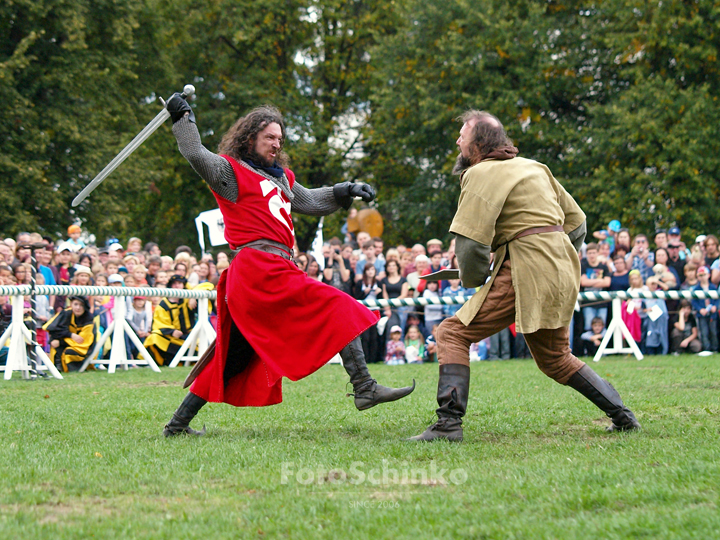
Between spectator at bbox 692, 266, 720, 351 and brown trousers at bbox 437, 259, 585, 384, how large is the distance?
27.6 ft

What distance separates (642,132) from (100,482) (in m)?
20.0

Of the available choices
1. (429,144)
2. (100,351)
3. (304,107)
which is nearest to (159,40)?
(304,107)

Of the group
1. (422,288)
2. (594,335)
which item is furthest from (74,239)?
(594,335)

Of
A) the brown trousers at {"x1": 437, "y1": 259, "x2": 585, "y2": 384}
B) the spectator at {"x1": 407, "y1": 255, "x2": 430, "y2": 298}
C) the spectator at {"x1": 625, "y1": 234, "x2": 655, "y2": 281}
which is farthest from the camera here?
the spectator at {"x1": 625, "y1": 234, "x2": 655, "y2": 281}

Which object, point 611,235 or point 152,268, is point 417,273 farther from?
point 611,235

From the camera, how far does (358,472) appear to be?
13.5ft

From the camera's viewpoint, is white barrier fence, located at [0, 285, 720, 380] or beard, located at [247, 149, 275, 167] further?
white barrier fence, located at [0, 285, 720, 380]

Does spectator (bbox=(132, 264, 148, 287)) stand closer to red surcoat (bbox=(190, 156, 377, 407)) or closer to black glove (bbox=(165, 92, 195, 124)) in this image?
red surcoat (bbox=(190, 156, 377, 407))

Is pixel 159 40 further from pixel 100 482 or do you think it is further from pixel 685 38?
pixel 100 482

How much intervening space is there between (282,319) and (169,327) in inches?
299

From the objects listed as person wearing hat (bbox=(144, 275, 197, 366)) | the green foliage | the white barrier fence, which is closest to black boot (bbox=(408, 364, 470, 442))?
the white barrier fence

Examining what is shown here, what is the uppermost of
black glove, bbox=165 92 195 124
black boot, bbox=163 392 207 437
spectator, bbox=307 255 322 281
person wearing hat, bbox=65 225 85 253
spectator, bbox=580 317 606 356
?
black glove, bbox=165 92 195 124

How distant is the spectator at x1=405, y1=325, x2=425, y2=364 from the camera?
43.5 ft

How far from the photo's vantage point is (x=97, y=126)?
23.4 meters
